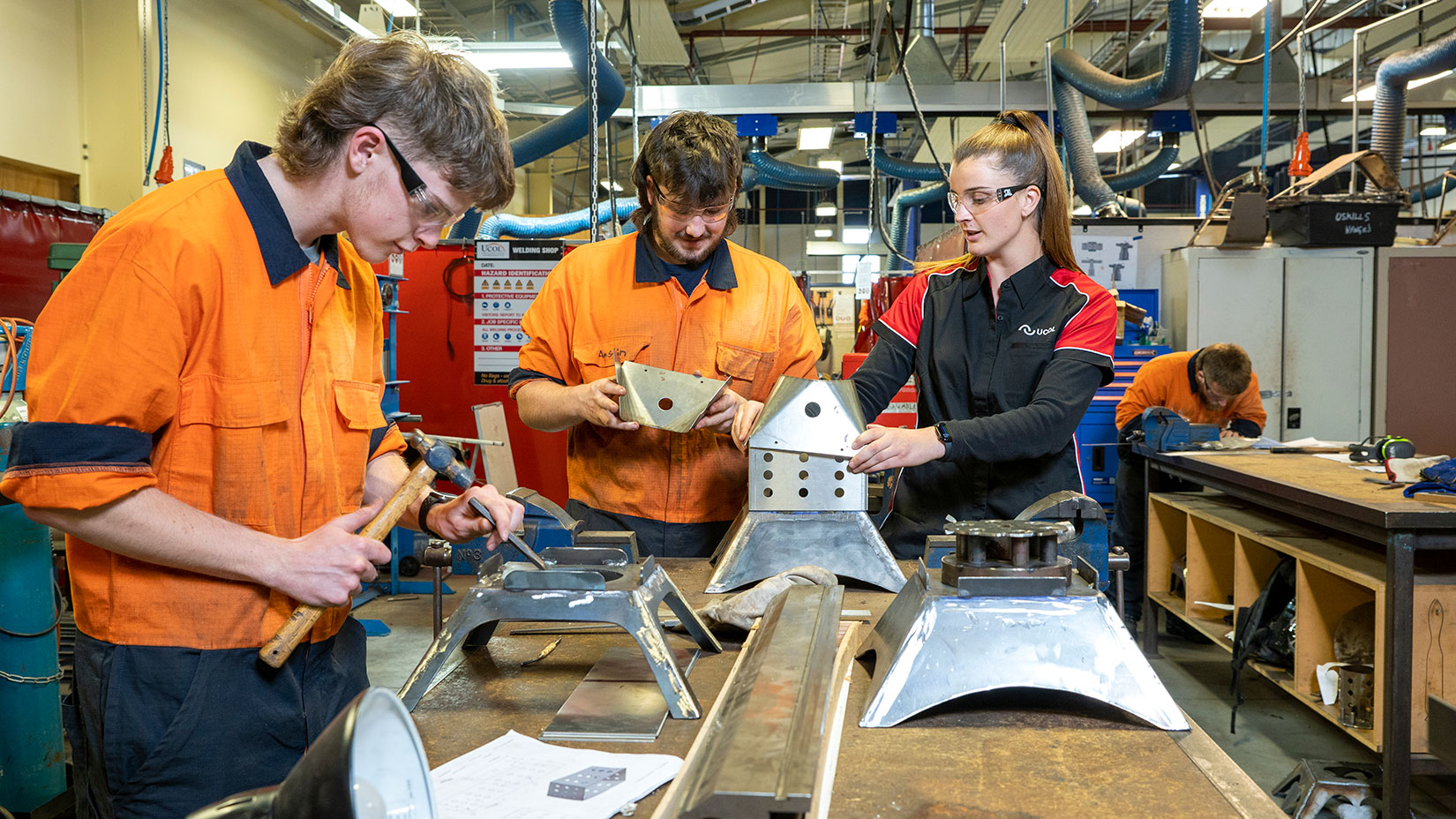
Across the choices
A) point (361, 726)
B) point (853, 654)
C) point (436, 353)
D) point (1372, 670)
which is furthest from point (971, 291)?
point (436, 353)

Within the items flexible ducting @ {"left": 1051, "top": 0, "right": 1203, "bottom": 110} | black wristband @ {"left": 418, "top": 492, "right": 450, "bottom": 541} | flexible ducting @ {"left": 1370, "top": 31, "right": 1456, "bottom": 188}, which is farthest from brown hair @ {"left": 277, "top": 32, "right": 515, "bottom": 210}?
flexible ducting @ {"left": 1370, "top": 31, "right": 1456, "bottom": 188}

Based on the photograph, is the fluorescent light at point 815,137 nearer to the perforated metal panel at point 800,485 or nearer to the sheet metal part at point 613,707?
the perforated metal panel at point 800,485

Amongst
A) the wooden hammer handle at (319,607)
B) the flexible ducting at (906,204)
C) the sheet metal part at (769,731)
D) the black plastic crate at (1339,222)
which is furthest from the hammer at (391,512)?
the flexible ducting at (906,204)

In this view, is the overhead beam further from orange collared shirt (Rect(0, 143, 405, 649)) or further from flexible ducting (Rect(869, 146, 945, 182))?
orange collared shirt (Rect(0, 143, 405, 649))

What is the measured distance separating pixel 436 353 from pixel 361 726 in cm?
509

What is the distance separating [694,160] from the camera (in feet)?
5.35

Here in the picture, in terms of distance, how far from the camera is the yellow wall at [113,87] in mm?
5414

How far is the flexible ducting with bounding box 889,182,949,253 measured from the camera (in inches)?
273

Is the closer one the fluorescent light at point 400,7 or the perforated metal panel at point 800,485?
the perforated metal panel at point 800,485

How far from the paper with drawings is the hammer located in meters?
0.22

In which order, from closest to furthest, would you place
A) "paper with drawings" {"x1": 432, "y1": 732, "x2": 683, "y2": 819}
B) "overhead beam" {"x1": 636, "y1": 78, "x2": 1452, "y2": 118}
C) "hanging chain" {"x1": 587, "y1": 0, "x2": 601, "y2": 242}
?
"paper with drawings" {"x1": 432, "y1": 732, "x2": 683, "y2": 819} → "hanging chain" {"x1": 587, "y1": 0, "x2": 601, "y2": 242} → "overhead beam" {"x1": 636, "y1": 78, "x2": 1452, "y2": 118}

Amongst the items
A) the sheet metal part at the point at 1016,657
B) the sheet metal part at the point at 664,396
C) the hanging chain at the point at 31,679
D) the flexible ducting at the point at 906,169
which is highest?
the flexible ducting at the point at 906,169

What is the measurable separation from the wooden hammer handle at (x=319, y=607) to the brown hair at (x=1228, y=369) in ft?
12.6

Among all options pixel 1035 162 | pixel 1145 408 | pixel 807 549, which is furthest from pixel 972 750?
pixel 1145 408
